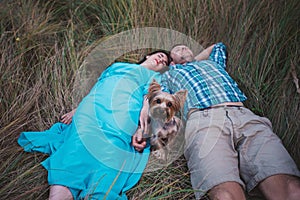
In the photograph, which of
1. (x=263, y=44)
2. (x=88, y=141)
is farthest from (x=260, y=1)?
(x=88, y=141)

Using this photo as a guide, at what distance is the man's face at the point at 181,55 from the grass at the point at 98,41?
0.37 metres

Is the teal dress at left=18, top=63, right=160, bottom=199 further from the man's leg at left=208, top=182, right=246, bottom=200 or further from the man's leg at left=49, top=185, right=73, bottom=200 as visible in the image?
the man's leg at left=208, top=182, right=246, bottom=200

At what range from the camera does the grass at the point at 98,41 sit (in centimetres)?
212

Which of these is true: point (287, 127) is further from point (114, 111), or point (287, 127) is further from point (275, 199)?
point (114, 111)

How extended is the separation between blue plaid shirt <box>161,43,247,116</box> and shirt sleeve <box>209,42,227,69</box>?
5 cm

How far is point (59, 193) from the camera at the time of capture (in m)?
1.85

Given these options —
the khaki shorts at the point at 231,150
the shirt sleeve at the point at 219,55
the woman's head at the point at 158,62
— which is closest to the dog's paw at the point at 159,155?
the khaki shorts at the point at 231,150

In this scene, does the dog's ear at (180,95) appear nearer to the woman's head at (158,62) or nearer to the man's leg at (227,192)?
the man's leg at (227,192)

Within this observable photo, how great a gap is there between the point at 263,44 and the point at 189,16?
0.76 metres

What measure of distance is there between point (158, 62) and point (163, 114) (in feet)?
2.91

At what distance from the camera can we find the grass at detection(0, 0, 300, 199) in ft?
6.95

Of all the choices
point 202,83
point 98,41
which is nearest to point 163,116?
point 202,83

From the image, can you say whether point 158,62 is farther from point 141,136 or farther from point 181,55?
point 141,136

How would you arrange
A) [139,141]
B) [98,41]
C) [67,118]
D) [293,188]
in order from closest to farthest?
[293,188], [139,141], [67,118], [98,41]
